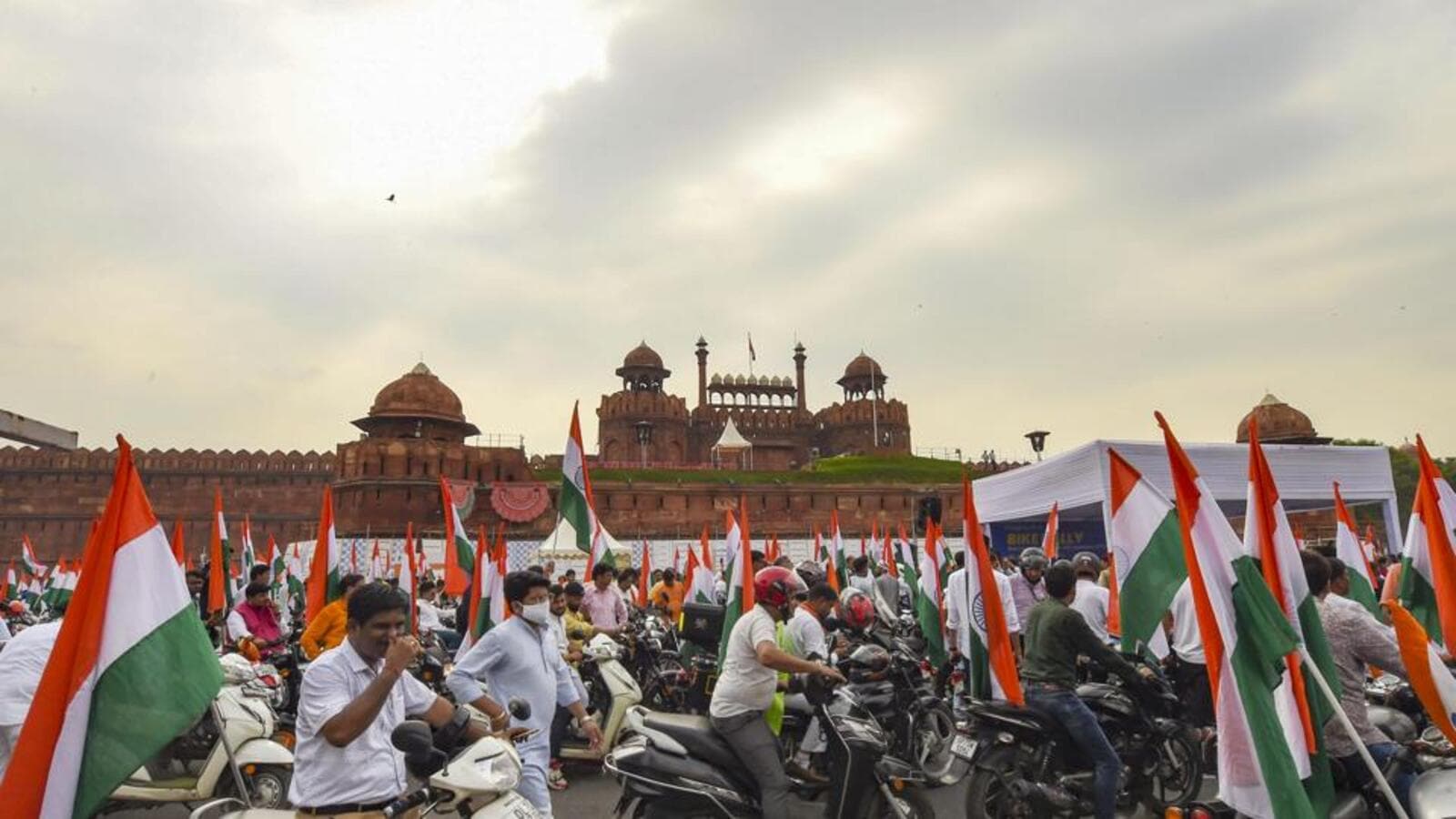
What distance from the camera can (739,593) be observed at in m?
6.95

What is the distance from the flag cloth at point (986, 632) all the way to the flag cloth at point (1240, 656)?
1.88 m

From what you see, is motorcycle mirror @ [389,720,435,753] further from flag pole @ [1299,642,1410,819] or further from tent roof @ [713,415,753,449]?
tent roof @ [713,415,753,449]

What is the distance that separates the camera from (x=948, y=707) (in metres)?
7.09

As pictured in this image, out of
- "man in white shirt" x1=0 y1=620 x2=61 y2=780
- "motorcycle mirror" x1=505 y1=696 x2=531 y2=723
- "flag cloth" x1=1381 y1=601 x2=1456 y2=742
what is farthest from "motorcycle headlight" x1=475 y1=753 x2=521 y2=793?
"flag cloth" x1=1381 y1=601 x2=1456 y2=742

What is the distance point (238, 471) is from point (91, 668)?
5068 cm

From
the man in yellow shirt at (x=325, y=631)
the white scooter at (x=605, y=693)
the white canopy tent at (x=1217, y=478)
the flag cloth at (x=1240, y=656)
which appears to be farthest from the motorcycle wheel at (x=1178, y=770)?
the white canopy tent at (x=1217, y=478)

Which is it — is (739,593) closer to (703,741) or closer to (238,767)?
(703,741)

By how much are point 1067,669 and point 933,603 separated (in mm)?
3695

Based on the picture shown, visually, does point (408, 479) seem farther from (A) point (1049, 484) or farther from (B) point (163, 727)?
(B) point (163, 727)

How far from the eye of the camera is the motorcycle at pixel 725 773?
163 inches

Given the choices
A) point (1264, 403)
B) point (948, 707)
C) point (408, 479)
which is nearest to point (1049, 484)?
point (948, 707)

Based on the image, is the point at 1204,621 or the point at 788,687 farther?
the point at 788,687

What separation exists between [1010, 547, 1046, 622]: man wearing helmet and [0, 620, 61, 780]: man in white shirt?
6.43m

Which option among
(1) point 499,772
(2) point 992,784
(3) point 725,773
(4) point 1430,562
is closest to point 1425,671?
(2) point 992,784
